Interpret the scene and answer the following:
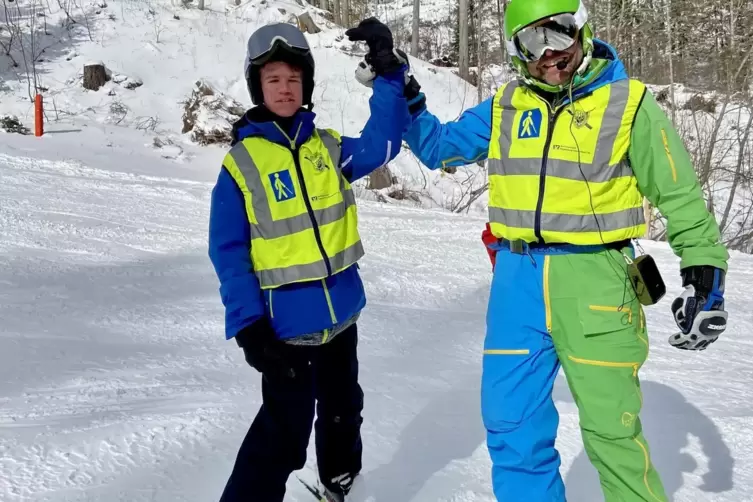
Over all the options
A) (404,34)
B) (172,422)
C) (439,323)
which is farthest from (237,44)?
(172,422)

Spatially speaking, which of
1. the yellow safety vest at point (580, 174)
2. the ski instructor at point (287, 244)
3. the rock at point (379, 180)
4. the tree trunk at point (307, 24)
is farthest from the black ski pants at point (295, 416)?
the tree trunk at point (307, 24)

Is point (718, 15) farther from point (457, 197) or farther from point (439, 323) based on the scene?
point (439, 323)

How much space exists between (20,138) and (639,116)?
11.1 metres

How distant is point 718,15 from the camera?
59.2ft

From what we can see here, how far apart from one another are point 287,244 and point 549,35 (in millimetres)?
1025

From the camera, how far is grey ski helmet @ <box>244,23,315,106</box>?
2.07 metres

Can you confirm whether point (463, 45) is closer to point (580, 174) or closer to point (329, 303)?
point (580, 174)

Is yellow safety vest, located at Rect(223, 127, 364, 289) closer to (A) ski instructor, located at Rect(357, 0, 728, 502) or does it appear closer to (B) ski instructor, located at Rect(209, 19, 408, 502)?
(B) ski instructor, located at Rect(209, 19, 408, 502)

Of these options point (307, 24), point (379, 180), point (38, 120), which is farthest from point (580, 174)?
point (307, 24)

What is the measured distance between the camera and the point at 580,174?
196 centimetres

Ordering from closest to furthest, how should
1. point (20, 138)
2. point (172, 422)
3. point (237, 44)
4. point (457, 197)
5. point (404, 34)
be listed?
point (172, 422) → point (20, 138) → point (457, 197) → point (237, 44) → point (404, 34)

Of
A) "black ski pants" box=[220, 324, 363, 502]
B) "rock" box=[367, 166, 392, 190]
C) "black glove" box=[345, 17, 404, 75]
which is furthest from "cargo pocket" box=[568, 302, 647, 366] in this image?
"rock" box=[367, 166, 392, 190]

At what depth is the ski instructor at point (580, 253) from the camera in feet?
6.30

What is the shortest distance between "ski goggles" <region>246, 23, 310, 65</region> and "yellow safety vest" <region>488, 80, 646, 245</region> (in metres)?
0.79
